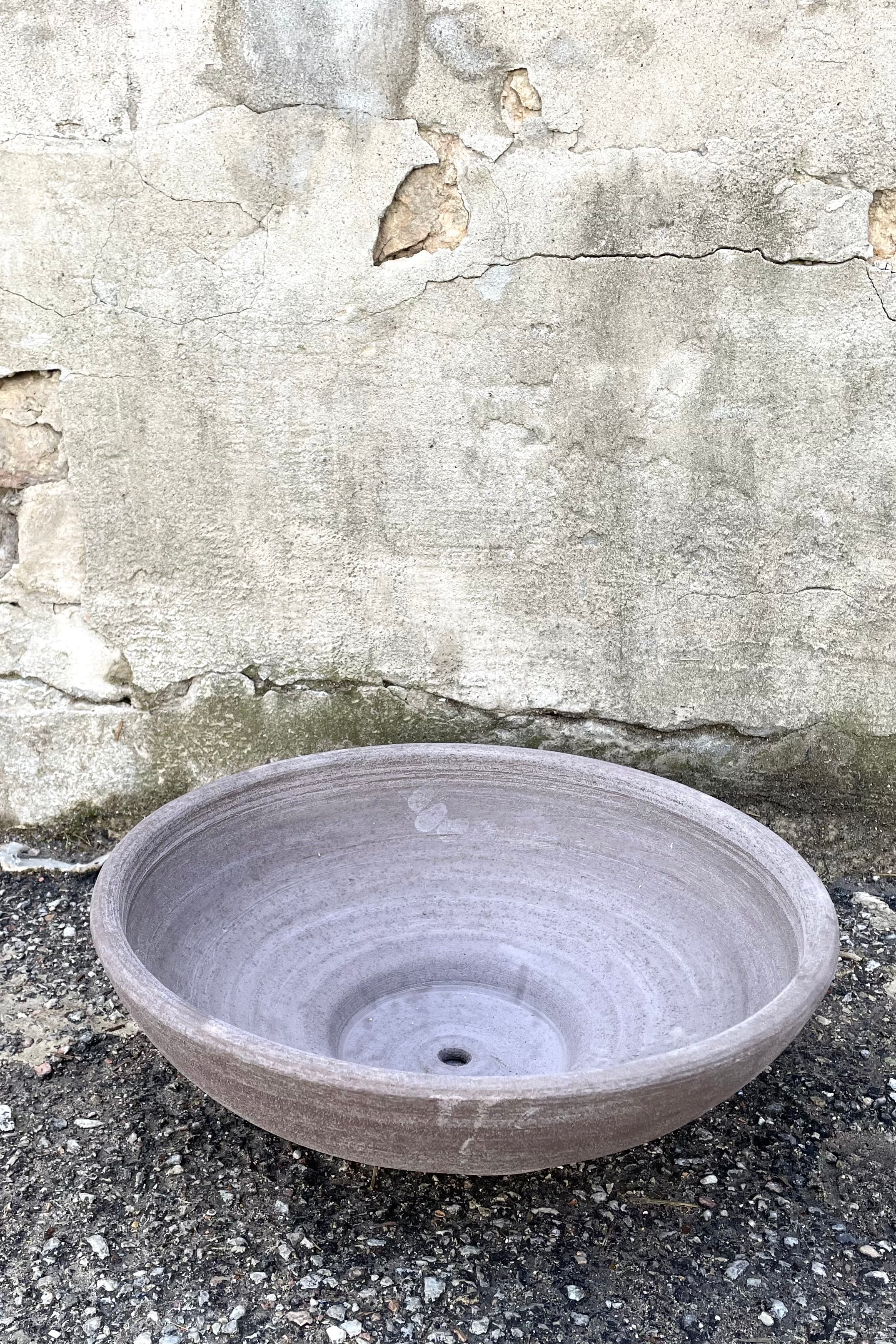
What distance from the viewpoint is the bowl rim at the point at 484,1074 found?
147cm

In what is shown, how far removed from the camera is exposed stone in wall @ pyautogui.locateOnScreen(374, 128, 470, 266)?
94.9 inches

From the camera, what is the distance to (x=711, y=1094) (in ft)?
5.24

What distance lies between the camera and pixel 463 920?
91.7 inches

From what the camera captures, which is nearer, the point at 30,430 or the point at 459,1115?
the point at 459,1115

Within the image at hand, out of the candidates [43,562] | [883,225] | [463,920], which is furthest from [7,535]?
[883,225]

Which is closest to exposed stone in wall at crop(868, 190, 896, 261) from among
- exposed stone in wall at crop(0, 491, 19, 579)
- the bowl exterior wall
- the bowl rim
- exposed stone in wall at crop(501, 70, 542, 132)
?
exposed stone in wall at crop(501, 70, 542, 132)

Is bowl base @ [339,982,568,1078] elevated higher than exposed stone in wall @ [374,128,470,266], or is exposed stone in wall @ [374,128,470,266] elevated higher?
exposed stone in wall @ [374,128,470,266]

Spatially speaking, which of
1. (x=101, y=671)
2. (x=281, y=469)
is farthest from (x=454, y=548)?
(x=101, y=671)

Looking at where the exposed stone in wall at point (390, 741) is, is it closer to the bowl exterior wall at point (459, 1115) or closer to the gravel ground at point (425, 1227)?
the gravel ground at point (425, 1227)

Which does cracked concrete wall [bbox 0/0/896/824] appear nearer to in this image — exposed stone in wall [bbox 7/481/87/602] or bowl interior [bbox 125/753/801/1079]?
exposed stone in wall [bbox 7/481/87/602]

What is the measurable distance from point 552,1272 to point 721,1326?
0.25m

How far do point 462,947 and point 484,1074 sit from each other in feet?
1.06

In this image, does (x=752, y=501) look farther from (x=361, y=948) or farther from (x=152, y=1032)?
(x=152, y=1032)

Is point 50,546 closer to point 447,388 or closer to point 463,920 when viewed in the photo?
point 447,388
